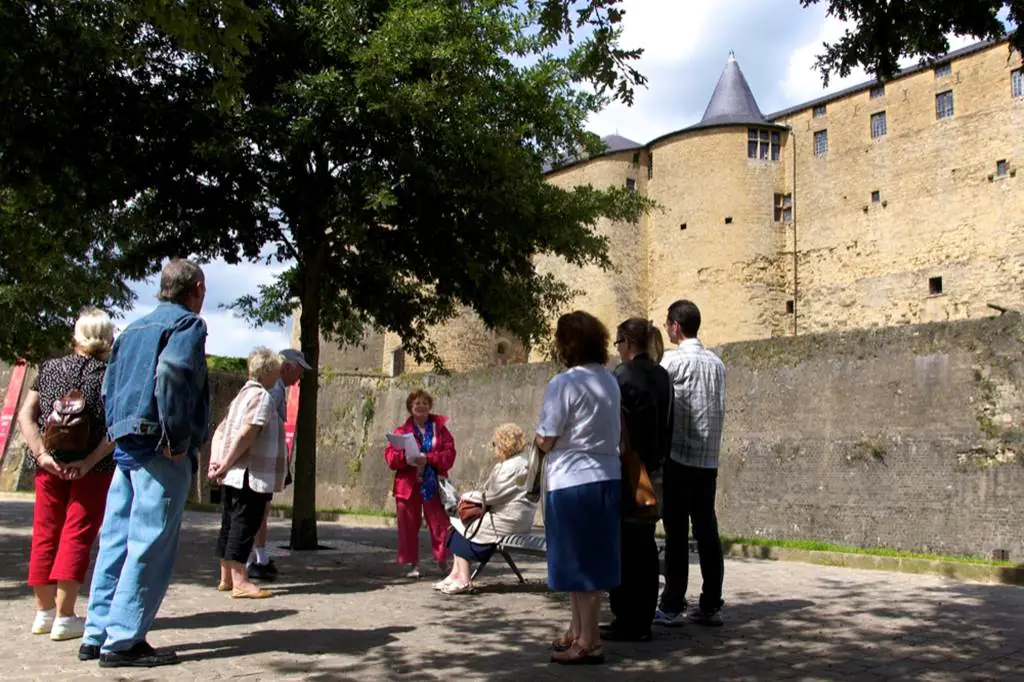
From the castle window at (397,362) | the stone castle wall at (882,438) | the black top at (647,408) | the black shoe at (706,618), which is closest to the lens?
the black top at (647,408)

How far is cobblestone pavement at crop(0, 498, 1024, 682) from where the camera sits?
450 cm

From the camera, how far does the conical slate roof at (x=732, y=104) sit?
45031 millimetres

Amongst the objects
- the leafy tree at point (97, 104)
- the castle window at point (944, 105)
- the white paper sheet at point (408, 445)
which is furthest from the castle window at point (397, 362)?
the white paper sheet at point (408, 445)

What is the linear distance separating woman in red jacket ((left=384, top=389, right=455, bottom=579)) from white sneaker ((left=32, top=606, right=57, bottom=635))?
3.39 meters

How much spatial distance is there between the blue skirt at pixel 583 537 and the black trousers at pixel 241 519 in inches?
108

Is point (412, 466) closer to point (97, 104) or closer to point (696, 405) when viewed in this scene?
point (696, 405)

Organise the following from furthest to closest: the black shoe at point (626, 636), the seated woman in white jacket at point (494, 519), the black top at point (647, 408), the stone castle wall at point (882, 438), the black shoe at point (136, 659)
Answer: the stone castle wall at point (882, 438) → the seated woman in white jacket at point (494, 519) → the black top at point (647, 408) → the black shoe at point (626, 636) → the black shoe at point (136, 659)

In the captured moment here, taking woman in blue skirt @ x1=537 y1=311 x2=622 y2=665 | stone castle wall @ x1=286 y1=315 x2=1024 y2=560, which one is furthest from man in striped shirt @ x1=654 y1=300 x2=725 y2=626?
stone castle wall @ x1=286 y1=315 x2=1024 y2=560

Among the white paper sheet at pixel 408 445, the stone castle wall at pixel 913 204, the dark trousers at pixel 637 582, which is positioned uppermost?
the stone castle wall at pixel 913 204

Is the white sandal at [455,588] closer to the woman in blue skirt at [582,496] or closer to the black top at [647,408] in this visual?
the black top at [647,408]

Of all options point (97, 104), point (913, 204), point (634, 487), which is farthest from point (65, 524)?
point (913, 204)

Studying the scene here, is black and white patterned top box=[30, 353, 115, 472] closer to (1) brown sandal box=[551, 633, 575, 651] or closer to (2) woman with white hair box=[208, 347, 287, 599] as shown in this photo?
(2) woman with white hair box=[208, 347, 287, 599]

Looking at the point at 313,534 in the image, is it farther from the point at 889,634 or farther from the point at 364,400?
the point at 364,400

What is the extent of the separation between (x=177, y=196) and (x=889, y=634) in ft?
24.5
